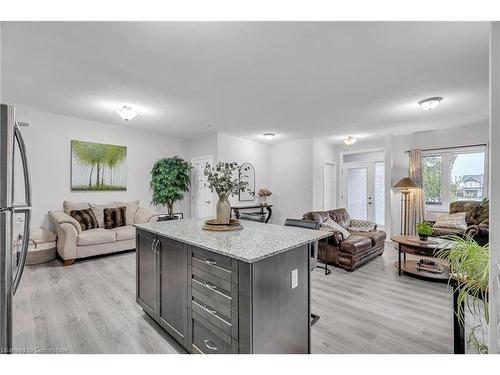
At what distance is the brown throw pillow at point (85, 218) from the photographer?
4113 mm

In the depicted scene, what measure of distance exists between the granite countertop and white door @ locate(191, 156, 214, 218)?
352cm

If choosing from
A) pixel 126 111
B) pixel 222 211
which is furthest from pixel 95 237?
pixel 222 211

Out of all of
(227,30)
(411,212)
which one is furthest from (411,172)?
(227,30)

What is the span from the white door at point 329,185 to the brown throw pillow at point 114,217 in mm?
4799

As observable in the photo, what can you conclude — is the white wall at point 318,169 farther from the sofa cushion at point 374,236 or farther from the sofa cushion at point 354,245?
the sofa cushion at point 354,245

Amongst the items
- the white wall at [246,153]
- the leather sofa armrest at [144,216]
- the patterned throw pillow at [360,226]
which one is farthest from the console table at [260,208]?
the patterned throw pillow at [360,226]

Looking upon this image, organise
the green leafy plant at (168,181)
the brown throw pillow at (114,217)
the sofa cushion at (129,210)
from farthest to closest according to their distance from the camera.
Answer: the green leafy plant at (168,181) → the sofa cushion at (129,210) → the brown throw pillow at (114,217)

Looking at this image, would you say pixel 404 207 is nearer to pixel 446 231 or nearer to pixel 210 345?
pixel 446 231

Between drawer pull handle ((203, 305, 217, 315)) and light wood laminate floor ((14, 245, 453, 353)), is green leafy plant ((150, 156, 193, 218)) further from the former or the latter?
drawer pull handle ((203, 305, 217, 315))

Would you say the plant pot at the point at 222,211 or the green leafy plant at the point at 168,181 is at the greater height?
the green leafy plant at the point at 168,181

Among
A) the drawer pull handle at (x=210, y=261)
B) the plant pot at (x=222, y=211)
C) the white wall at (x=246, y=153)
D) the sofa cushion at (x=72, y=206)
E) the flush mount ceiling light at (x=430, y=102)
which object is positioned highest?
the flush mount ceiling light at (x=430, y=102)

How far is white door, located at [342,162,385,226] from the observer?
6.35 m

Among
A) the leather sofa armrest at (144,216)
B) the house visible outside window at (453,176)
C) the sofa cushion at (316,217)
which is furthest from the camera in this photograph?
the house visible outside window at (453,176)

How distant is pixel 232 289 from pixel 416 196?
5581mm
